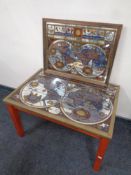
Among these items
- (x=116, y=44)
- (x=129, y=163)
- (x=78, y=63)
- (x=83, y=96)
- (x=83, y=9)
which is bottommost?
(x=129, y=163)

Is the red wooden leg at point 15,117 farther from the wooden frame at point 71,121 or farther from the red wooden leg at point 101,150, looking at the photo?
the red wooden leg at point 101,150

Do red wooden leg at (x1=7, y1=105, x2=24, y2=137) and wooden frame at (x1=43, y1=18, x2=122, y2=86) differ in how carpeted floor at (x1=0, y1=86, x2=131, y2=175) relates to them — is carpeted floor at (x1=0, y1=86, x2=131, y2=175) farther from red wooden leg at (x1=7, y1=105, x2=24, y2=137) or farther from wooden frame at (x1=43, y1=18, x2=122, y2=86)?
wooden frame at (x1=43, y1=18, x2=122, y2=86)

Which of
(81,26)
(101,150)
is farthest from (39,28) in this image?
(101,150)

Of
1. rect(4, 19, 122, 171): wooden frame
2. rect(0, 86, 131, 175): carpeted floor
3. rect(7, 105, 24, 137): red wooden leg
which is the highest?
rect(4, 19, 122, 171): wooden frame

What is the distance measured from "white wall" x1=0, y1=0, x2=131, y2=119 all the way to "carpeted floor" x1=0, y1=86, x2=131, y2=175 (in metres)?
0.40

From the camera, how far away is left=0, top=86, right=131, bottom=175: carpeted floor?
1185 millimetres

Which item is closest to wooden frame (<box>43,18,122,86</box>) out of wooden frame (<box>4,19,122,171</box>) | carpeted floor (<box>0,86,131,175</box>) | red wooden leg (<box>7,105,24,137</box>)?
wooden frame (<box>4,19,122,171</box>)

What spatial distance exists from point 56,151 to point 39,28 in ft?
3.56

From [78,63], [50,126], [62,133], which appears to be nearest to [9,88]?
[50,126]

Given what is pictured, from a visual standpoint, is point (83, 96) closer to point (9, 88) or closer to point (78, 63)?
point (78, 63)

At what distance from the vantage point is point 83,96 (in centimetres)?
114

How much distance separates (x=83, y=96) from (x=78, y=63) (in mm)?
Result: 287

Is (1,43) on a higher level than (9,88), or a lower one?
higher

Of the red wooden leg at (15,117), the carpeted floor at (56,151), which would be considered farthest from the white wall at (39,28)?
the red wooden leg at (15,117)
